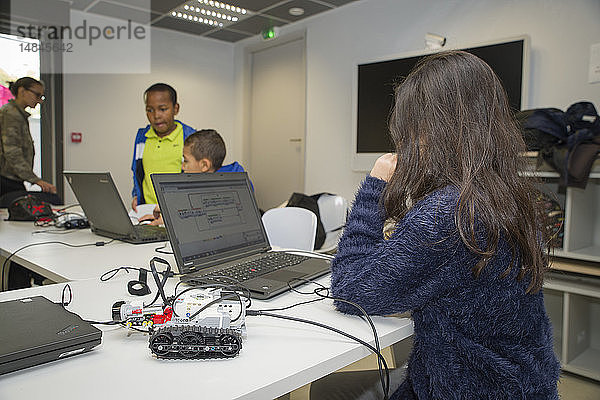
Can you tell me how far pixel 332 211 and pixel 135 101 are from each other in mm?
2924

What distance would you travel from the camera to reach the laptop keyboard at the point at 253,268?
117cm

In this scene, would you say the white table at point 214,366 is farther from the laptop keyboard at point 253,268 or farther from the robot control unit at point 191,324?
the laptop keyboard at point 253,268

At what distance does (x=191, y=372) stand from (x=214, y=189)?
0.78m

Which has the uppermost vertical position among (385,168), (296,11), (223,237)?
(296,11)

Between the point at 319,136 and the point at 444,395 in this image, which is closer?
the point at 444,395

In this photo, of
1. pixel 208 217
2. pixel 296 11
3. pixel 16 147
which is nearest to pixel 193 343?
pixel 208 217

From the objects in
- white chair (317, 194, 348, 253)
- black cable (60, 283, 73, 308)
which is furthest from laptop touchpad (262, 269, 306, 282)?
white chair (317, 194, 348, 253)

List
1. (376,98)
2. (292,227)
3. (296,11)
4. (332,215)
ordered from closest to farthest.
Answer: (292,227), (332,215), (376,98), (296,11)

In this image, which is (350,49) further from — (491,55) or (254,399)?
(254,399)

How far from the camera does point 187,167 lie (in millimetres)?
2543

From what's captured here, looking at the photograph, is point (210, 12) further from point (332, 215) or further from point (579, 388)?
point (579, 388)

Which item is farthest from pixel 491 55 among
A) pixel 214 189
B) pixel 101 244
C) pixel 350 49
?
pixel 101 244

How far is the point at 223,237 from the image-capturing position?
54.7 inches

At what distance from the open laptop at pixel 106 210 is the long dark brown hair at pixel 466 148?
1190mm
